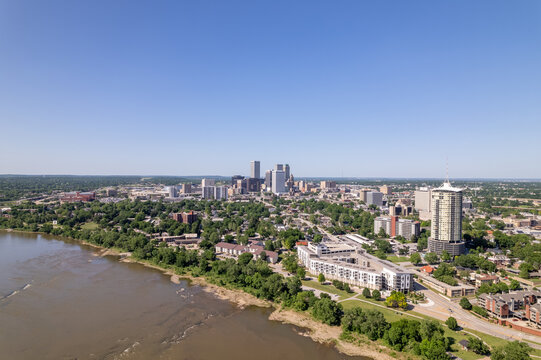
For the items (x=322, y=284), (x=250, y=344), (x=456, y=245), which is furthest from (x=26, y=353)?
(x=456, y=245)

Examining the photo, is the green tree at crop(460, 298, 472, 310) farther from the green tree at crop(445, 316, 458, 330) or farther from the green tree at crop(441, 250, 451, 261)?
the green tree at crop(441, 250, 451, 261)

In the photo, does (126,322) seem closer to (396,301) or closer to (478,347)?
(396,301)

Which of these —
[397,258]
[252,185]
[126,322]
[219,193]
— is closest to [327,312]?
[126,322]

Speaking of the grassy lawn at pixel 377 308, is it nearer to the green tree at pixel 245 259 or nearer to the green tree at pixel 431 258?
the green tree at pixel 245 259

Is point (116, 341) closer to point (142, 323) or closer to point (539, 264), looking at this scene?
point (142, 323)

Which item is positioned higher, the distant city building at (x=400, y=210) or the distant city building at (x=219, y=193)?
the distant city building at (x=219, y=193)

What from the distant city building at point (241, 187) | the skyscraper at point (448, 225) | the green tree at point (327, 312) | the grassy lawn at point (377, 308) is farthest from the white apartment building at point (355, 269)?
the distant city building at point (241, 187)
